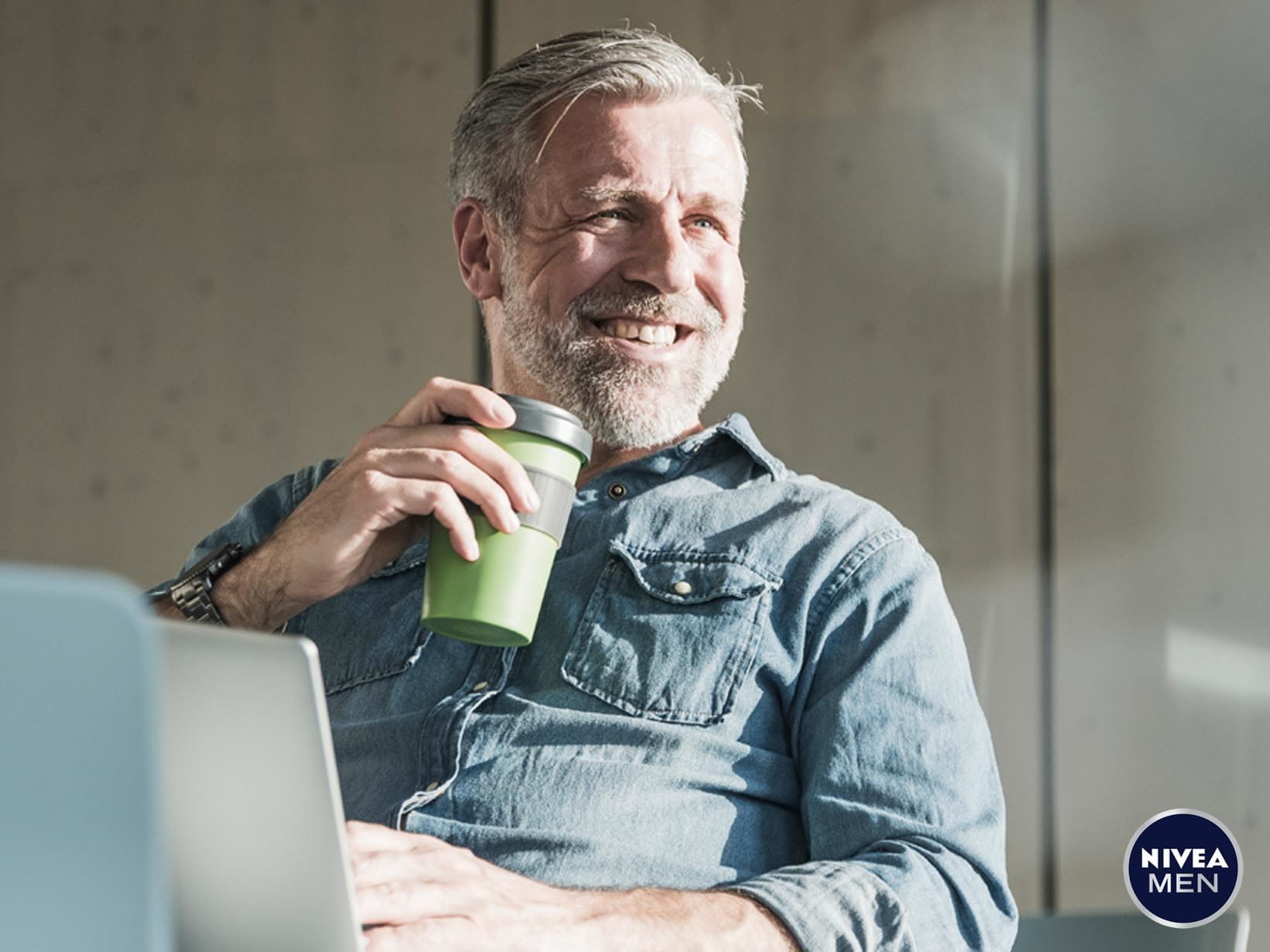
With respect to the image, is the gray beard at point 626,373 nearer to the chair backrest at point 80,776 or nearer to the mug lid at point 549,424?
the mug lid at point 549,424

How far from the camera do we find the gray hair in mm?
1777

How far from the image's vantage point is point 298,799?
2.15ft

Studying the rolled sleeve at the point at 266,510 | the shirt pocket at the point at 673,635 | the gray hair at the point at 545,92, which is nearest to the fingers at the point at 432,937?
the shirt pocket at the point at 673,635

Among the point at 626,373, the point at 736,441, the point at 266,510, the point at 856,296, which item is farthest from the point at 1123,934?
the point at 856,296

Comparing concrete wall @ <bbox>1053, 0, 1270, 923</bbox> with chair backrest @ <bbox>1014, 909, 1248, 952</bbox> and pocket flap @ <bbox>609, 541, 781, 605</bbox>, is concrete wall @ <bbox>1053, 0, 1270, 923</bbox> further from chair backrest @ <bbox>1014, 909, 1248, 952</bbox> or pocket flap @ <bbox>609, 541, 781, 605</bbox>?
pocket flap @ <bbox>609, 541, 781, 605</bbox>

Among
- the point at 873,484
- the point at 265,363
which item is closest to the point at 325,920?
the point at 873,484

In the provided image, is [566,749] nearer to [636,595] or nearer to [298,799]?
[636,595]

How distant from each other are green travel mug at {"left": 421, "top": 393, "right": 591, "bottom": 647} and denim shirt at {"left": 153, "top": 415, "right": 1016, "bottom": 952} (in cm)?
24

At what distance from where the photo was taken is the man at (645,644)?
118 cm

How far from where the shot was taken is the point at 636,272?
1723mm

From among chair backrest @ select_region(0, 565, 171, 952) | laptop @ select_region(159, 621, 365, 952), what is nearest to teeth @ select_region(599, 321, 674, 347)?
laptop @ select_region(159, 621, 365, 952)

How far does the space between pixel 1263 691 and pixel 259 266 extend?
8.26 ft

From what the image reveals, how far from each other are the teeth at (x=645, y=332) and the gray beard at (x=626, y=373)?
1cm

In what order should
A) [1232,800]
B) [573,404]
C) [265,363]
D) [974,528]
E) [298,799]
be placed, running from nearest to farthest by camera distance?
[298,799]
[573,404]
[1232,800]
[974,528]
[265,363]
